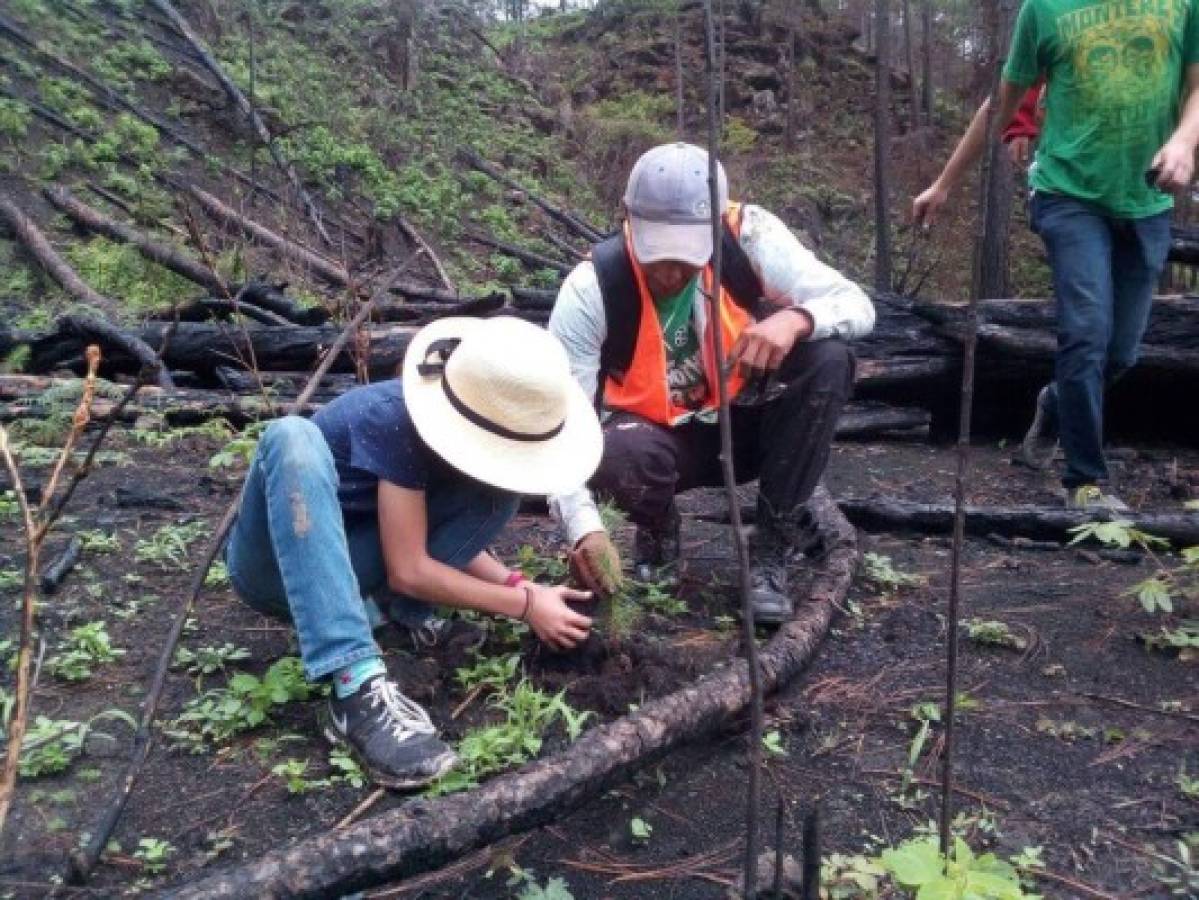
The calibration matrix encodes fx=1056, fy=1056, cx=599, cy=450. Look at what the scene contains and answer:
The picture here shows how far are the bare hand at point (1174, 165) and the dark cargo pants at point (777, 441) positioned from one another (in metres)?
1.27

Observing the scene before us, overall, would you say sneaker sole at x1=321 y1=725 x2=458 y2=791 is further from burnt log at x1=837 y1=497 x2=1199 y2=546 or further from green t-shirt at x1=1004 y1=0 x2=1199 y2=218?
green t-shirt at x1=1004 y1=0 x2=1199 y2=218

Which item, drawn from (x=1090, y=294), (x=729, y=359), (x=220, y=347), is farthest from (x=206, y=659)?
(x=220, y=347)

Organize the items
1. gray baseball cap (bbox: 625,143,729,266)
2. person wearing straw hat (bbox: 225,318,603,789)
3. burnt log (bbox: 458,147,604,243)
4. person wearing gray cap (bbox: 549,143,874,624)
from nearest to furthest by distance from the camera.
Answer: person wearing straw hat (bbox: 225,318,603,789), gray baseball cap (bbox: 625,143,729,266), person wearing gray cap (bbox: 549,143,874,624), burnt log (bbox: 458,147,604,243)

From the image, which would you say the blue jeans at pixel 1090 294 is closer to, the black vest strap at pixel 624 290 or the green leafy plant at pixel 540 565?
the black vest strap at pixel 624 290

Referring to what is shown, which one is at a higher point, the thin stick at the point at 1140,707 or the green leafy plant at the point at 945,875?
the green leafy plant at the point at 945,875

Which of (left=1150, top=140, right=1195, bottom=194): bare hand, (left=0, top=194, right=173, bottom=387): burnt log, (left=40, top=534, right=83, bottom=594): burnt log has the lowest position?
(left=40, top=534, right=83, bottom=594): burnt log

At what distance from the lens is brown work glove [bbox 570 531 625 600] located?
2.88 meters

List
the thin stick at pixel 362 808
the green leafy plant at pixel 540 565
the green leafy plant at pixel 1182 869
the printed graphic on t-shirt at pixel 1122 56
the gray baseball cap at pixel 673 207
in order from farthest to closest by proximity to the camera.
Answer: the printed graphic on t-shirt at pixel 1122 56 → the green leafy plant at pixel 540 565 → the gray baseball cap at pixel 673 207 → the thin stick at pixel 362 808 → the green leafy plant at pixel 1182 869

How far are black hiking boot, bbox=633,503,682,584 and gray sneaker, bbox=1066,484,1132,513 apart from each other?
1700 mm

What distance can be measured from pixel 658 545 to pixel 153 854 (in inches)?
79.0

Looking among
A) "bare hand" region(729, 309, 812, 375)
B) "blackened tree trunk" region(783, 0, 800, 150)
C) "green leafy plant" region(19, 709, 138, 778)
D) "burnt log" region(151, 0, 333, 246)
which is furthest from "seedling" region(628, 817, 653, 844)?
"blackened tree trunk" region(783, 0, 800, 150)

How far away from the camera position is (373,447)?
256 cm

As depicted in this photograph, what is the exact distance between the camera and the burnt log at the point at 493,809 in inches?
74.4

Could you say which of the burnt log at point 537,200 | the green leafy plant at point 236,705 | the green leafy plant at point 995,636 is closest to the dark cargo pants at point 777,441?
the green leafy plant at point 995,636
